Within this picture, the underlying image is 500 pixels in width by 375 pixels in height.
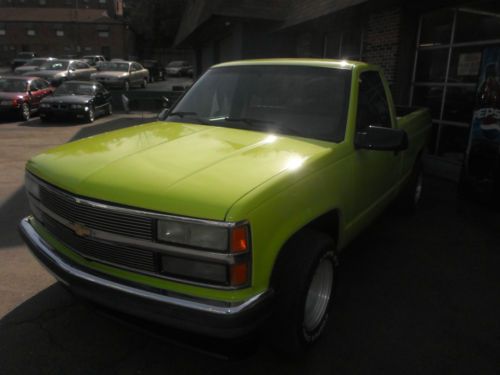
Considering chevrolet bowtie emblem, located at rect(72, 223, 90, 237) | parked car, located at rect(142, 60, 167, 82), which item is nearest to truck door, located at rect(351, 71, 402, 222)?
chevrolet bowtie emblem, located at rect(72, 223, 90, 237)

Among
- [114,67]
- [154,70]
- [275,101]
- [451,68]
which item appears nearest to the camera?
[275,101]

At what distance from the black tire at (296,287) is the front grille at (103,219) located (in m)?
0.79

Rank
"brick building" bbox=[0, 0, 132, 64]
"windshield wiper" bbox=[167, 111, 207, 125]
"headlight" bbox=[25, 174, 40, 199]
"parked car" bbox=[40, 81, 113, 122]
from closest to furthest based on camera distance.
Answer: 1. "headlight" bbox=[25, 174, 40, 199]
2. "windshield wiper" bbox=[167, 111, 207, 125]
3. "parked car" bbox=[40, 81, 113, 122]
4. "brick building" bbox=[0, 0, 132, 64]

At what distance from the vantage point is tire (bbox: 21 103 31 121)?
50.0ft

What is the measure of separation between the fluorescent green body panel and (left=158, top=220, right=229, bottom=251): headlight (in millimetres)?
60

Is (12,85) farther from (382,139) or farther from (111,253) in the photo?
(382,139)

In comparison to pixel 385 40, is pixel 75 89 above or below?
below

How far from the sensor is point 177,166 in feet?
8.23

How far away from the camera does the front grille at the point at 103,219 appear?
221 centimetres

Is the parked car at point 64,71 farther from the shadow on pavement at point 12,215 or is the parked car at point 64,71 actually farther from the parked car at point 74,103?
the shadow on pavement at point 12,215

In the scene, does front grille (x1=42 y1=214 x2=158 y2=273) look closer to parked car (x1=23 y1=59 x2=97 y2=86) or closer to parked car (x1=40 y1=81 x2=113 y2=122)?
parked car (x1=40 y1=81 x2=113 y2=122)

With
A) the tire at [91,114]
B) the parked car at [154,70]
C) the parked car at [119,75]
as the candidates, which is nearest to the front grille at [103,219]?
the tire at [91,114]

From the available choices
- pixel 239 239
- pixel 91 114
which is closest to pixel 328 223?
pixel 239 239

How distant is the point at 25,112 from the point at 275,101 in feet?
48.1
